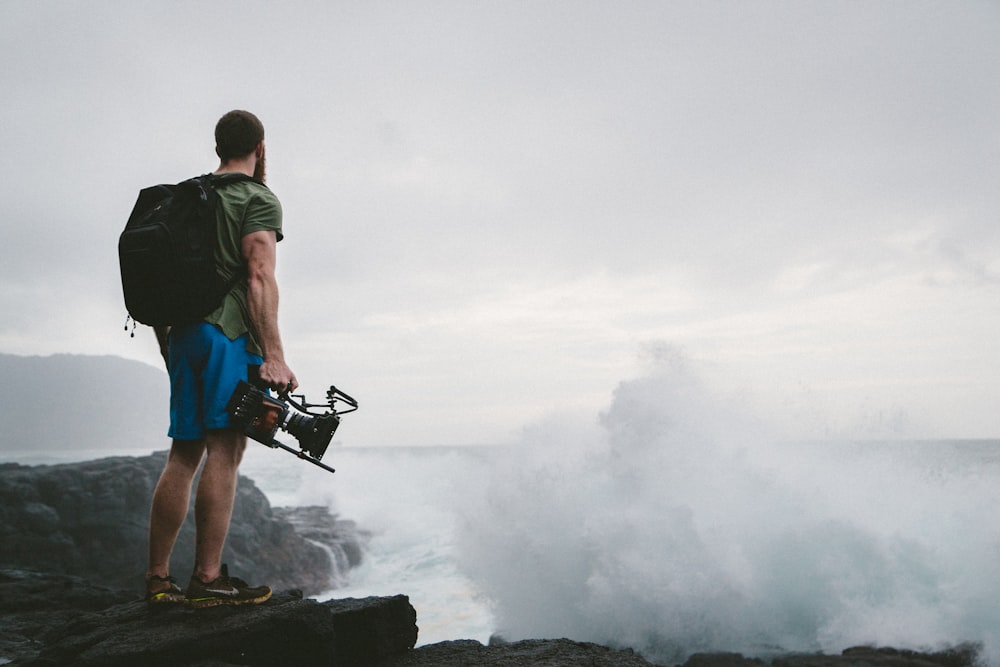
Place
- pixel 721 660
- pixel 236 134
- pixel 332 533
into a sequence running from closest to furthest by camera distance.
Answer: pixel 236 134, pixel 721 660, pixel 332 533

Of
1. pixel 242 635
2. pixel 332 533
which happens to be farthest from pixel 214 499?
pixel 332 533

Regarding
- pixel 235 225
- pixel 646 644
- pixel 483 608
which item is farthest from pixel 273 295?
pixel 483 608

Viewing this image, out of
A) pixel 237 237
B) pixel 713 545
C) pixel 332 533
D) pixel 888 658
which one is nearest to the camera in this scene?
pixel 237 237

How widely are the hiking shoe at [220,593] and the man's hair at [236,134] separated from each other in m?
1.73

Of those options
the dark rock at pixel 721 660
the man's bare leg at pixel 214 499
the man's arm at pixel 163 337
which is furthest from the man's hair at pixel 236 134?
the dark rock at pixel 721 660

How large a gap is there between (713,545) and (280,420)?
795cm

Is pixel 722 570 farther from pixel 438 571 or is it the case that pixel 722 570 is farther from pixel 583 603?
pixel 438 571

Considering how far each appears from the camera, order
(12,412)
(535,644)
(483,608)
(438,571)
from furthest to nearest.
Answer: (12,412), (438,571), (483,608), (535,644)

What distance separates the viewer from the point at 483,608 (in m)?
10.8

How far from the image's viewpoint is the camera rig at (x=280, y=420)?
2426 mm

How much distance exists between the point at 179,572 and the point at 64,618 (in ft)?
17.9

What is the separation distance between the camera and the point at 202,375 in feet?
8.23

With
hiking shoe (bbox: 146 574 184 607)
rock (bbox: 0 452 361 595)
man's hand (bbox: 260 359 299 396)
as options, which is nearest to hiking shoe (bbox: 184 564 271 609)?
hiking shoe (bbox: 146 574 184 607)

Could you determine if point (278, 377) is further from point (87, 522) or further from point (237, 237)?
point (87, 522)
